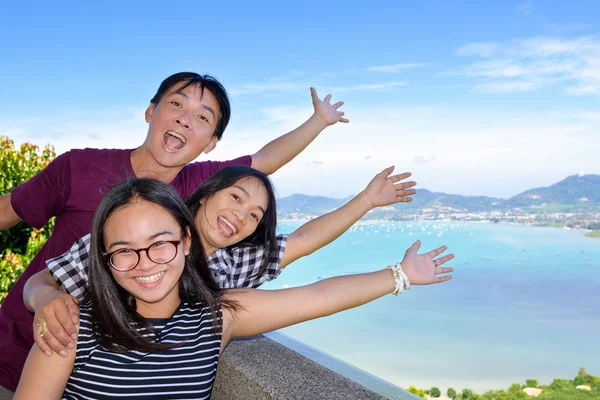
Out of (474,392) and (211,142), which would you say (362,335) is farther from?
(211,142)

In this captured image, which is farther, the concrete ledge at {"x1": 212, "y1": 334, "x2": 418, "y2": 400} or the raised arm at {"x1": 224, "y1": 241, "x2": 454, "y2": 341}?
the concrete ledge at {"x1": 212, "y1": 334, "x2": 418, "y2": 400}

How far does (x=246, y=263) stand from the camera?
2.21 meters

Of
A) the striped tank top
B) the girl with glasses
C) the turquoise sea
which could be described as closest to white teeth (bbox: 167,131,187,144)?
the girl with glasses

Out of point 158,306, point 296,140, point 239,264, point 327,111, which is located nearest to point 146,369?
point 158,306

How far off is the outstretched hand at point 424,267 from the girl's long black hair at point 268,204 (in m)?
0.54

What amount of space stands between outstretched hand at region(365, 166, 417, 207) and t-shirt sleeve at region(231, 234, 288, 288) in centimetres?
43

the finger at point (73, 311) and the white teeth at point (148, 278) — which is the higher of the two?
the white teeth at point (148, 278)

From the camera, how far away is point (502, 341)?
45469 millimetres

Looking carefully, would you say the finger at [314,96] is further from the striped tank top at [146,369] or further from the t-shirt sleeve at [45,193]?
the striped tank top at [146,369]

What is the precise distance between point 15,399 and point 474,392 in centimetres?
3996

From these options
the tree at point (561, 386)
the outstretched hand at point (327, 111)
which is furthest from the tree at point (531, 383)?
the outstretched hand at point (327, 111)

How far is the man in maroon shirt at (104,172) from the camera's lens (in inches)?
78.3

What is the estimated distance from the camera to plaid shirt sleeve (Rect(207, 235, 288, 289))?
2.16 m

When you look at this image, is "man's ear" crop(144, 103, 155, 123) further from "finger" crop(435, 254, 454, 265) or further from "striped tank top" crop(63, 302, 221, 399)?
"finger" crop(435, 254, 454, 265)
